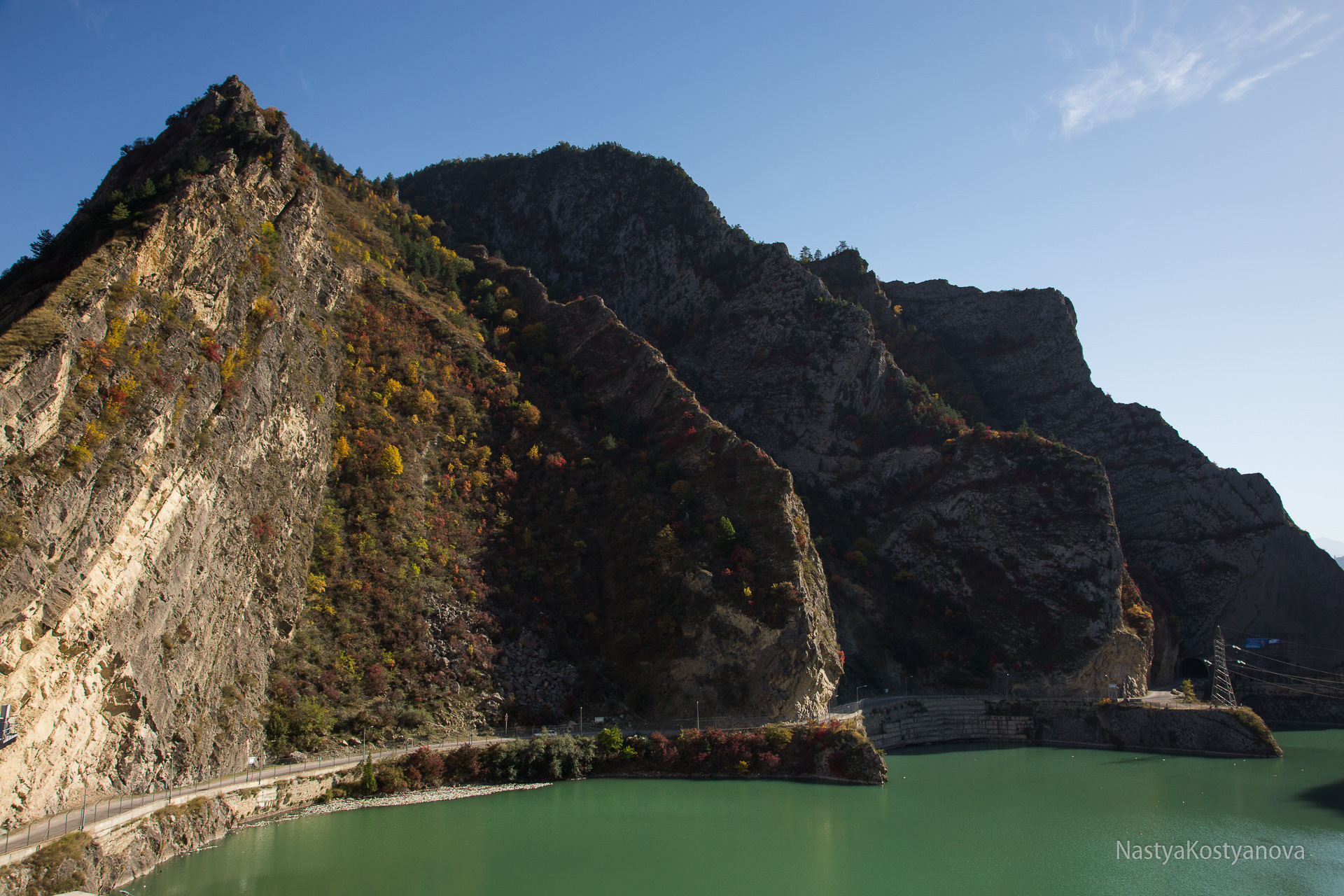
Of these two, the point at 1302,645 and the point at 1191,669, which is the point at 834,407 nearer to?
the point at 1191,669

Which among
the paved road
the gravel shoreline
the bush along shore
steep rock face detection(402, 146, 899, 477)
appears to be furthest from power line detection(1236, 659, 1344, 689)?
the paved road

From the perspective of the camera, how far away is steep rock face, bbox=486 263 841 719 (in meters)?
49.6

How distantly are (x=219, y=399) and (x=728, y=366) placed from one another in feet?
198

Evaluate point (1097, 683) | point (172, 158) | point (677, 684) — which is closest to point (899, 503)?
point (1097, 683)

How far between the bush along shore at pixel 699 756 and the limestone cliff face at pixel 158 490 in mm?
12819

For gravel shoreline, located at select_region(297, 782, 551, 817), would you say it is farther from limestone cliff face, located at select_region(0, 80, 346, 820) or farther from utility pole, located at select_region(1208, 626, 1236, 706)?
utility pole, located at select_region(1208, 626, 1236, 706)

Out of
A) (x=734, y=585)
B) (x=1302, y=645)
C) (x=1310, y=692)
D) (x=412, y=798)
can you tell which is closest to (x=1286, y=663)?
(x=1302, y=645)

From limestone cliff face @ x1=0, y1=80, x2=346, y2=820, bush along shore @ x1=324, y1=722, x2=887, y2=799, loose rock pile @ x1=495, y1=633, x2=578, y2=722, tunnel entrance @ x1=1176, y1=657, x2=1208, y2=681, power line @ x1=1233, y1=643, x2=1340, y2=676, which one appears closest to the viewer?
limestone cliff face @ x1=0, y1=80, x2=346, y2=820

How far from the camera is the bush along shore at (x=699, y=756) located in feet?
139

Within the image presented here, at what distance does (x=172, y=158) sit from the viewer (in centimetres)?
5006

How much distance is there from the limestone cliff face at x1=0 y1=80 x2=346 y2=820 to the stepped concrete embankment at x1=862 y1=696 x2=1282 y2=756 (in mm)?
41309

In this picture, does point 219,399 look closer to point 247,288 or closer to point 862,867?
point 247,288

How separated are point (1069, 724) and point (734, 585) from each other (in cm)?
3288

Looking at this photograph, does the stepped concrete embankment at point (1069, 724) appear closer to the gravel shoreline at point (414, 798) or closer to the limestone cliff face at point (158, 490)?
the gravel shoreline at point (414, 798)
